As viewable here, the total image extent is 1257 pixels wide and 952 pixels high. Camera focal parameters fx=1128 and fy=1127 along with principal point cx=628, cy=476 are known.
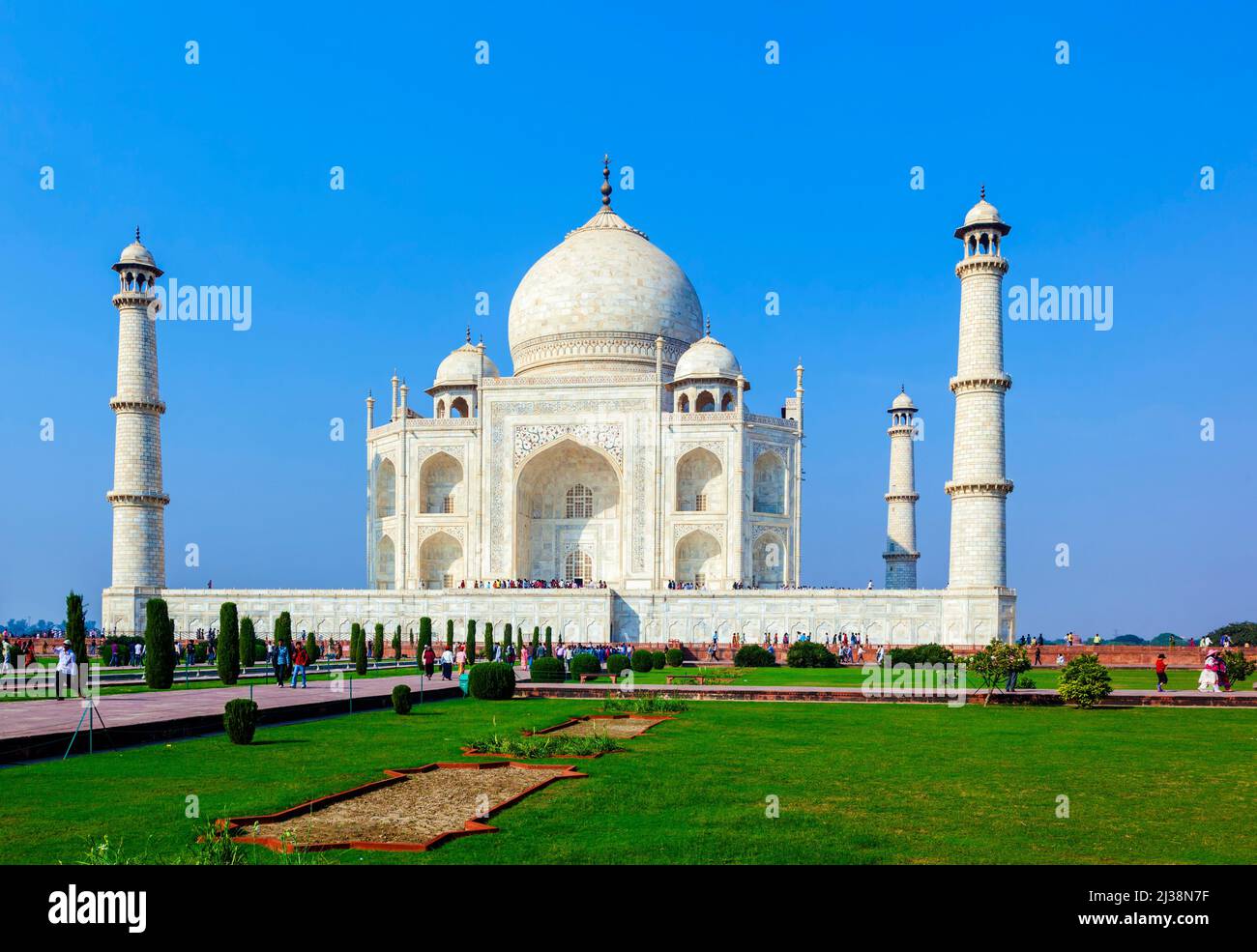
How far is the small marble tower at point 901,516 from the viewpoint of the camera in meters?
37.1

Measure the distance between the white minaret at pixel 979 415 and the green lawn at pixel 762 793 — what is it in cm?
1429

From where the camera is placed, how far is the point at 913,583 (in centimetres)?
3697

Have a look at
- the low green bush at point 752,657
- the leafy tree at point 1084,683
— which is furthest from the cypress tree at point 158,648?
the low green bush at point 752,657

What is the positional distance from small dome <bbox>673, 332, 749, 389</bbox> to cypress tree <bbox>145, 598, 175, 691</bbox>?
866 inches

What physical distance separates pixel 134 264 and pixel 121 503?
256 inches

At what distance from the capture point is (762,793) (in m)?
7.21

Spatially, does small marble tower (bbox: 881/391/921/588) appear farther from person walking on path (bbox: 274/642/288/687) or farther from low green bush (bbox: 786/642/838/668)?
person walking on path (bbox: 274/642/288/687)

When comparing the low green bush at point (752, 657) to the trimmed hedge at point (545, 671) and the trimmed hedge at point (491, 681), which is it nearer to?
the trimmed hedge at point (545, 671)

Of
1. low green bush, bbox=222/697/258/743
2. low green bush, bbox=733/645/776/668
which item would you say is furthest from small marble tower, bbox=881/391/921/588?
low green bush, bbox=222/697/258/743

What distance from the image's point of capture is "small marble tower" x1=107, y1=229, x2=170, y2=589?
98.2 feet

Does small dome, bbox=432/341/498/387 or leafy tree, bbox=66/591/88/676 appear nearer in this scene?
leafy tree, bbox=66/591/88/676

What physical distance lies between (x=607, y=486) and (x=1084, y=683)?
22448 mm

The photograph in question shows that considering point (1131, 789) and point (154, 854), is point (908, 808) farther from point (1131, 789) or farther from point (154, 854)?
point (154, 854)
